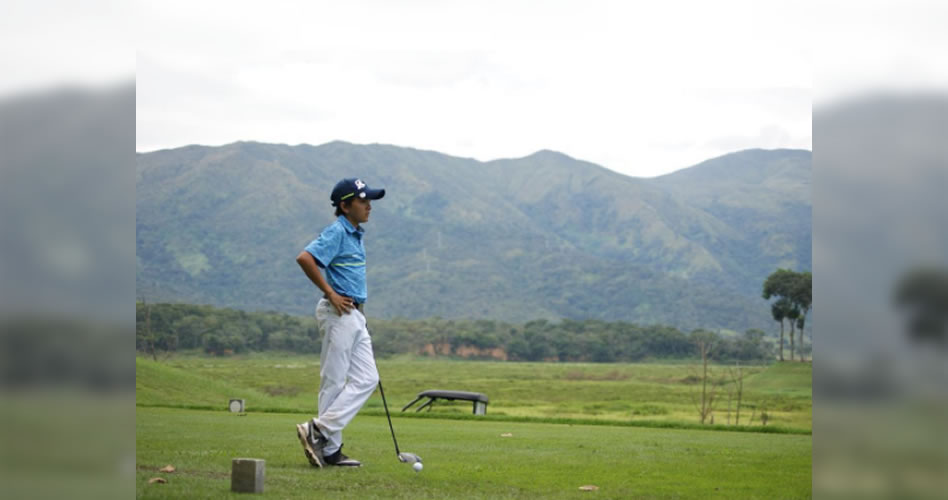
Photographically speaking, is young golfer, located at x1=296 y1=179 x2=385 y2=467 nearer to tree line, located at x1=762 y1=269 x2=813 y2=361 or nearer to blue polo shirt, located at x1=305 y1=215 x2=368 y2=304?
blue polo shirt, located at x1=305 y1=215 x2=368 y2=304

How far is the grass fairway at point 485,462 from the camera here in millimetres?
6496

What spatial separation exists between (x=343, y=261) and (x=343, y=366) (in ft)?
2.77

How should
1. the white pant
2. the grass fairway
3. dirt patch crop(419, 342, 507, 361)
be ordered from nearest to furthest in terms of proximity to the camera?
the grass fairway, the white pant, dirt patch crop(419, 342, 507, 361)

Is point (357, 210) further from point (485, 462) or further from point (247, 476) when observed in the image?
point (247, 476)

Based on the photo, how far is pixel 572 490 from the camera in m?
6.67

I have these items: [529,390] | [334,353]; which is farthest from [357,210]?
[529,390]

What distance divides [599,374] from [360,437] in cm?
10623

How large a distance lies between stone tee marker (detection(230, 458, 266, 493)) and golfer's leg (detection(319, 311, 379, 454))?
1.70 meters

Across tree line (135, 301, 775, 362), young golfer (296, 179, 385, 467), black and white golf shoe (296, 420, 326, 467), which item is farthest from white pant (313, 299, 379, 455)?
tree line (135, 301, 775, 362)

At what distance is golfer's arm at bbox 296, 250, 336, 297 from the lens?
770 centimetres

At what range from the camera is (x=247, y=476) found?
19.5 feet

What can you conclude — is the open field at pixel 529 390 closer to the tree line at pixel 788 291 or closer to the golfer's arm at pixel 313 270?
the tree line at pixel 788 291

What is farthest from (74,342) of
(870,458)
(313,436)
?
(313,436)

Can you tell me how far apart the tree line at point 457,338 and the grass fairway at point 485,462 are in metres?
126
